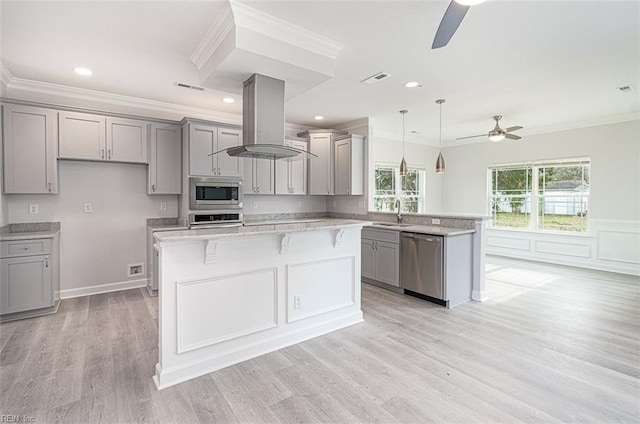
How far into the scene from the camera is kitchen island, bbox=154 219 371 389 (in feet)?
7.63

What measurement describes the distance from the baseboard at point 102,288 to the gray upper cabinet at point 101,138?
171 cm

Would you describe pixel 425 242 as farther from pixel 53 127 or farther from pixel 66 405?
pixel 53 127

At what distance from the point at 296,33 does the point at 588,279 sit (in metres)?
5.73

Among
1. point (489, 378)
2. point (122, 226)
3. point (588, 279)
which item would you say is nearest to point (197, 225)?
point (122, 226)

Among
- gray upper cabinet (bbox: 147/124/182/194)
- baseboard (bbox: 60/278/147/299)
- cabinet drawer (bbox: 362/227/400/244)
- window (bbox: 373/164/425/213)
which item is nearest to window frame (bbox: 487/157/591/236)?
window (bbox: 373/164/425/213)

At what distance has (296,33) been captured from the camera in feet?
8.95

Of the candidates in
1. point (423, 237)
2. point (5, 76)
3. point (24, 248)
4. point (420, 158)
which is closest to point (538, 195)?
point (420, 158)

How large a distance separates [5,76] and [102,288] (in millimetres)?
2727

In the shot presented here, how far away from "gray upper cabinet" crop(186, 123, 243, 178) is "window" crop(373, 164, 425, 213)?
3300mm

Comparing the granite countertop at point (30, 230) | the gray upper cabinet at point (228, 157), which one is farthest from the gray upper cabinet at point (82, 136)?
the gray upper cabinet at point (228, 157)

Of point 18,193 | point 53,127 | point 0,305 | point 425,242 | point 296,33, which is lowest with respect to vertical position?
point 0,305

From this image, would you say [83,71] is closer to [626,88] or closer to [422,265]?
[422,265]

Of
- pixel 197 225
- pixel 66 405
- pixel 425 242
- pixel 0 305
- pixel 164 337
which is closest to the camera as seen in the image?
pixel 66 405

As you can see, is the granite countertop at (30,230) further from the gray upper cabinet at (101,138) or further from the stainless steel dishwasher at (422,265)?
the stainless steel dishwasher at (422,265)
